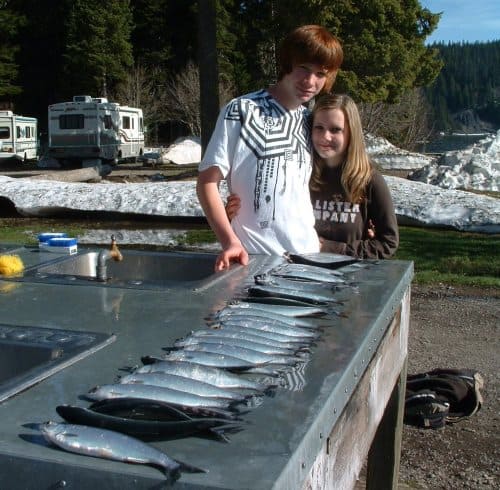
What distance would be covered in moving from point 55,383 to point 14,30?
146 feet

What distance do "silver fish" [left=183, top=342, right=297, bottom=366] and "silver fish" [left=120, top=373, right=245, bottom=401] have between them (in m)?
0.20

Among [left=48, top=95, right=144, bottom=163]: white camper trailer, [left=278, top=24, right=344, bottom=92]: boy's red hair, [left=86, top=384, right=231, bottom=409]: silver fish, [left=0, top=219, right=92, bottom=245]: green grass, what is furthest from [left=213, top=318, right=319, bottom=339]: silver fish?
[left=48, top=95, right=144, bottom=163]: white camper trailer

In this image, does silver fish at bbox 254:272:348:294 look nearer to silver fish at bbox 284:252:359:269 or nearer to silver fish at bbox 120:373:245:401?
silver fish at bbox 284:252:359:269

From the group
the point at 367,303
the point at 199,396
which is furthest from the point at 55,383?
the point at 367,303

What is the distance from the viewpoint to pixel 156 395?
4.94ft

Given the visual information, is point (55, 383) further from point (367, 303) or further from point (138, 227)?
point (138, 227)

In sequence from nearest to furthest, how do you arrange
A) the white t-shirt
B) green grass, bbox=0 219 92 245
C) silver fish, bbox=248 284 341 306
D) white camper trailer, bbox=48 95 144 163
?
silver fish, bbox=248 284 341 306 → the white t-shirt → green grass, bbox=0 219 92 245 → white camper trailer, bbox=48 95 144 163

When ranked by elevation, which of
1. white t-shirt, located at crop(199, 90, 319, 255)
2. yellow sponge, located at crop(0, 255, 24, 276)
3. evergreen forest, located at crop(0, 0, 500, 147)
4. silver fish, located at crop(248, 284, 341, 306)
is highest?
evergreen forest, located at crop(0, 0, 500, 147)

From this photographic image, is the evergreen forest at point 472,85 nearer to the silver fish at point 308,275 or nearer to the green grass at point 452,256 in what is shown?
the green grass at point 452,256

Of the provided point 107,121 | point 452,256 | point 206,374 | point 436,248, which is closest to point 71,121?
point 107,121

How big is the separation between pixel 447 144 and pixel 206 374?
60.0 meters

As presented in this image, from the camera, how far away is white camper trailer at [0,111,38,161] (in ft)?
117

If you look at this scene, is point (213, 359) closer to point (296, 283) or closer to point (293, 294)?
point (293, 294)

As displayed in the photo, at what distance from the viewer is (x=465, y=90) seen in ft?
349
